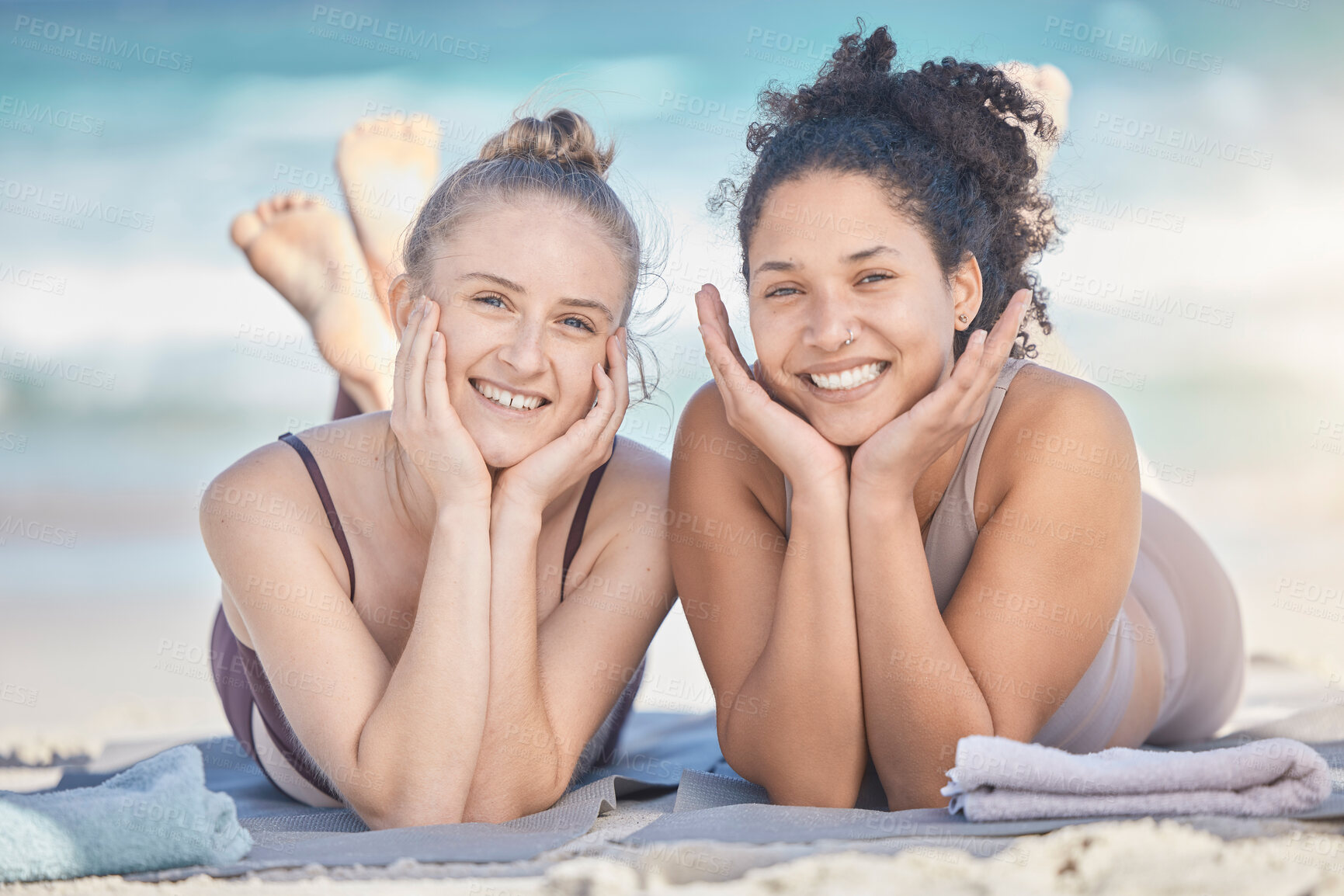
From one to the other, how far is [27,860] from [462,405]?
0.98 meters

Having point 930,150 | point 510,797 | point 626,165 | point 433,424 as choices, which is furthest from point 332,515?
point 626,165

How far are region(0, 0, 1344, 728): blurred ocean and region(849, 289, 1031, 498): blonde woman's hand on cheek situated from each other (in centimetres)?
335

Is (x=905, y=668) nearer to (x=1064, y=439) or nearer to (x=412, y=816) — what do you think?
(x=1064, y=439)

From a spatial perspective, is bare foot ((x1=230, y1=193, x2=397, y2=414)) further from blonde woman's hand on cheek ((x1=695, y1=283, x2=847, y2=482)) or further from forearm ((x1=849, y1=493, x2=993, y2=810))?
forearm ((x1=849, y1=493, x2=993, y2=810))

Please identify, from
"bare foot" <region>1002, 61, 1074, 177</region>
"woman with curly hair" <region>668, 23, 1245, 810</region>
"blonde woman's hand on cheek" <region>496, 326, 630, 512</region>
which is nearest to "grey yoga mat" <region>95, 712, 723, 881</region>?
"woman with curly hair" <region>668, 23, 1245, 810</region>

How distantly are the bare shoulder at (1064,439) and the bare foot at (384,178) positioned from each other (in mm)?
2155

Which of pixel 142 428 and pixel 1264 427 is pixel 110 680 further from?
pixel 1264 427

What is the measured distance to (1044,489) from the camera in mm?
1754

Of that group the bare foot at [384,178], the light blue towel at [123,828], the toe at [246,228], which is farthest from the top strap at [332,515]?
the toe at [246,228]

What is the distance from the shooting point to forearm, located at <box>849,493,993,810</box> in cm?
163

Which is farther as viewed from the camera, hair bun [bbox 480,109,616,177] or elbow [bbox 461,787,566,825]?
hair bun [bbox 480,109,616,177]

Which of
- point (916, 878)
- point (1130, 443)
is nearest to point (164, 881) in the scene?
point (916, 878)

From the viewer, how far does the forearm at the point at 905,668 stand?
163 centimetres

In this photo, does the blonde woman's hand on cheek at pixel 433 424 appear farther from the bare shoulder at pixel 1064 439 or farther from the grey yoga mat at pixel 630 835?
the bare shoulder at pixel 1064 439
